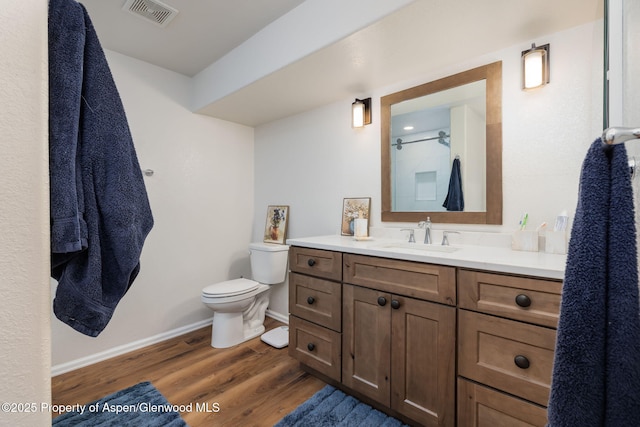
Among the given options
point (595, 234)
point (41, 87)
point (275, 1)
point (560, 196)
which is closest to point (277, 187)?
point (275, 1)

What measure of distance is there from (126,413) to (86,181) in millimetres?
1579

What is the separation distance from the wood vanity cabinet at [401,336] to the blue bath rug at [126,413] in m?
1.00

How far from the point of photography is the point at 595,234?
17.7 inches

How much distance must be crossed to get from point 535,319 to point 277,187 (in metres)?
2.29

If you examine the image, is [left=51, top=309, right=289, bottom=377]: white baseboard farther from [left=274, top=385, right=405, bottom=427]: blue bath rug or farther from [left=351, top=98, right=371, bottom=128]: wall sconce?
[left=351, top=98, right=371, bottom=128]: wall sconce

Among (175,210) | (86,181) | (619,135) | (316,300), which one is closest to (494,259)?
(619,135)

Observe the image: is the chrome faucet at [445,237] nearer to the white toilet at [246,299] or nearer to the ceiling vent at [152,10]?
the white toilet at [246,299]

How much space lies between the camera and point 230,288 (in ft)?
7.69

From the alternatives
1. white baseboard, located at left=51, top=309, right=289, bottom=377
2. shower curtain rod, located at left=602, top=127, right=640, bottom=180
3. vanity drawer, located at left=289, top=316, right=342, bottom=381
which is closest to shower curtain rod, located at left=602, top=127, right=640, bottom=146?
shower curtain rod, located at left=602, top=127, right=640, bottom=180

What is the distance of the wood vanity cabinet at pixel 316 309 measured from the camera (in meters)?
1.70

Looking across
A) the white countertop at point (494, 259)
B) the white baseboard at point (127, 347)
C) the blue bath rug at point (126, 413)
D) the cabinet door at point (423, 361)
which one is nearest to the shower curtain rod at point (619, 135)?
the white countertop at point (494, 259)

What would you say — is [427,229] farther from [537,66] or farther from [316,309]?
[537,66]

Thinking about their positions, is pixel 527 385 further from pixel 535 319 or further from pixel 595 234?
pixel 595 234

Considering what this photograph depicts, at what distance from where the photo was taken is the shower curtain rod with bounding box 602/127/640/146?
0.41 m
